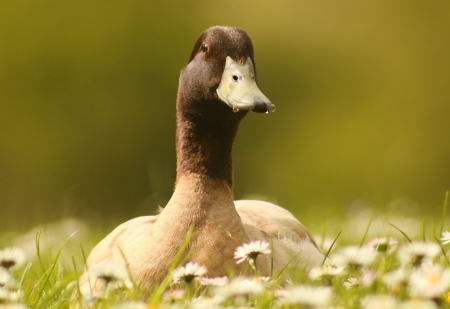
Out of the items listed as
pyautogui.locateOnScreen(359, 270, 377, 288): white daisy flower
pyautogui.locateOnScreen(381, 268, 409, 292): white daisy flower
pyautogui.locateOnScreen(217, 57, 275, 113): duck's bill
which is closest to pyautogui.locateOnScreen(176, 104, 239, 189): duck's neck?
pyautogui.locateOnScreen(217, 57, 275, 113): duck's bill

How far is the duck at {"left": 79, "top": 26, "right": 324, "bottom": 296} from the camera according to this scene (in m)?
2.97

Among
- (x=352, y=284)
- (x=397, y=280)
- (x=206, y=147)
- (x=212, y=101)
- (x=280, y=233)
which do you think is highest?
(x=212, y=101)

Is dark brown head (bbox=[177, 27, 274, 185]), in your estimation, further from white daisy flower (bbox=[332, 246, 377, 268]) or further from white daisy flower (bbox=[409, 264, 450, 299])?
white daisy flower (bbox=[409, 264, 450, 299])

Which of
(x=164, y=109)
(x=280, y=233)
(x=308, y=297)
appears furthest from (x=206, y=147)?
(x=164, y=109)

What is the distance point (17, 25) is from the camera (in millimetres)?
12766

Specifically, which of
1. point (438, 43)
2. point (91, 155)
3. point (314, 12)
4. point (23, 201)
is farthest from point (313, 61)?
point (23, 201)

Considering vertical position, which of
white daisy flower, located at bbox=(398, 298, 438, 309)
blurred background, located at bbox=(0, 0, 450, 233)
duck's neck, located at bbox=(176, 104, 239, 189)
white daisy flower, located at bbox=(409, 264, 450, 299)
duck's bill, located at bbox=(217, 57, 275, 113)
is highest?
duck's bill, located at bbox=(217, 57, 275, 113)

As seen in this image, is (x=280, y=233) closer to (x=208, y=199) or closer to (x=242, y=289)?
(x=208, y=199)

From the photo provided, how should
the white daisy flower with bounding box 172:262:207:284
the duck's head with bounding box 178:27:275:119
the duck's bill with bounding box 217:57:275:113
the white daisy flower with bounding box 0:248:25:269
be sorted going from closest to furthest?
the white daisy flower with bounding box 172:262:207:284 < the white daisy flower with bounding box 0:248:25:269 < the duck's bill with bounding box 217:57:275:113 < the duck's head with bounding box 178:27:275:119

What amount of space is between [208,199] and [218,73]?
1.85ft

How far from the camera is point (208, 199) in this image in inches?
127

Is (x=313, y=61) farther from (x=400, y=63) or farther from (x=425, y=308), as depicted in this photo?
(x=425, y=308)

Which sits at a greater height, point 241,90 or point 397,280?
point 241,90

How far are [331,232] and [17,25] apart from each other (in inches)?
362
